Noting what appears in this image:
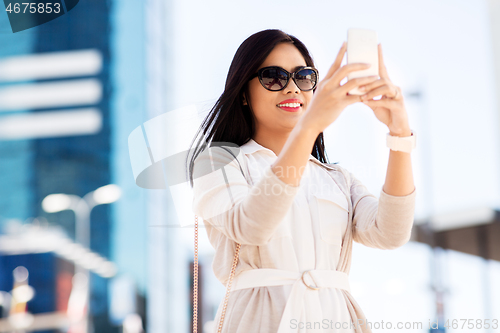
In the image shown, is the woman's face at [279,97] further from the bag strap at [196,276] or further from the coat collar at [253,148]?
the bag strap at [196,276]

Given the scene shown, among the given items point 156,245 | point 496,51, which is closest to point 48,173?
point 156,245

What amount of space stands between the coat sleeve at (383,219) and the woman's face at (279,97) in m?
0.36

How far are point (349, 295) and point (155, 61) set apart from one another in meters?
28.3

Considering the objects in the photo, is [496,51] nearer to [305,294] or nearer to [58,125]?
[305,294]

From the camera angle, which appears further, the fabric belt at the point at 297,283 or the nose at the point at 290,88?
the nose at the point at 290,88

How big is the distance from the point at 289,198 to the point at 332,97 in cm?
27

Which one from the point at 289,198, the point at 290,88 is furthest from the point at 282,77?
the point at 289,198

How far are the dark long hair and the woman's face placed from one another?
0.03 metres

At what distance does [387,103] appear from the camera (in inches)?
52.1

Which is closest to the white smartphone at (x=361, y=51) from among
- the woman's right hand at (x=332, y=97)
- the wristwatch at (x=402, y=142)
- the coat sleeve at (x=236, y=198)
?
the woman's right hand at (x=332, y=97)

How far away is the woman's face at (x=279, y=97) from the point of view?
68.2 inches

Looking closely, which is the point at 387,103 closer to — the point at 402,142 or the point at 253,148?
the point at 402,142

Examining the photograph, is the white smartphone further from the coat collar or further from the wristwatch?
the coat collar

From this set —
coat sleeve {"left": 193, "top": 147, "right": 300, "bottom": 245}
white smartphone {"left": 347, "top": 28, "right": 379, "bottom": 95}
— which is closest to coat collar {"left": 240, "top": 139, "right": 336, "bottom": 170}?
coat sleeve {"left": 193, "top": 147, "right": 300, "bottom": 245}
